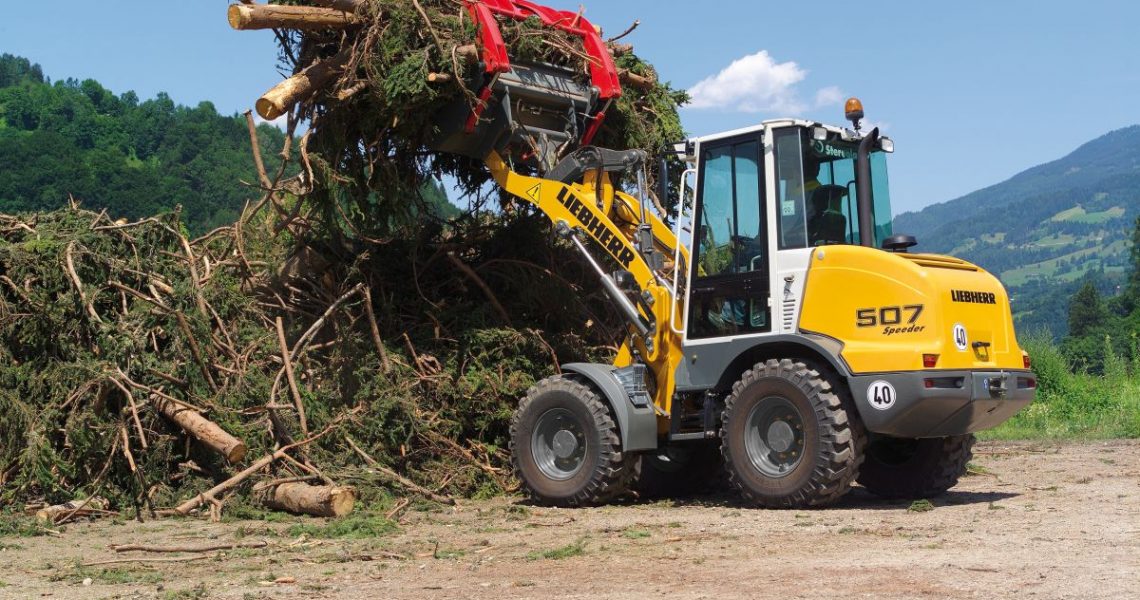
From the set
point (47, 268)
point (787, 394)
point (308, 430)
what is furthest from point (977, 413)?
point (47, 268)

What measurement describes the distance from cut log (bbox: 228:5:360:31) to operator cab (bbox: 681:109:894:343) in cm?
311

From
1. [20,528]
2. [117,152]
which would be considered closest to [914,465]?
[20,528]

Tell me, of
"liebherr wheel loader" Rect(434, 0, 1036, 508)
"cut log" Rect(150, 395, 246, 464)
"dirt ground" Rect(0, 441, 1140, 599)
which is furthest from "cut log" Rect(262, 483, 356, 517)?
"liebherr wheel loader" Rect(434, 0, 1036, 508)

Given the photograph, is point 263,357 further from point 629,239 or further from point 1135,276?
point 1135,276

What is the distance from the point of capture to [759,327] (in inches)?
366

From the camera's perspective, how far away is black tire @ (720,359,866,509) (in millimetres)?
8641

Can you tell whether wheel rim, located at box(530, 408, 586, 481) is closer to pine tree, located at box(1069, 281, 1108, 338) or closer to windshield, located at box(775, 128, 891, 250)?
windshield, located at box(775, 128, 891, 250)

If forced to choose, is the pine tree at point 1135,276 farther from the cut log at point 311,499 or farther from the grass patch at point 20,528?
the grass patch at point 20,528

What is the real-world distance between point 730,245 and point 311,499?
3570mm

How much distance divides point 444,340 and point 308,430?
57.8 inches

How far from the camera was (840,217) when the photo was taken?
9.34m

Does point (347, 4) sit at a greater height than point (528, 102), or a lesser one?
greater

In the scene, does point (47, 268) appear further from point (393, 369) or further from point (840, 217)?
point (840, 217)

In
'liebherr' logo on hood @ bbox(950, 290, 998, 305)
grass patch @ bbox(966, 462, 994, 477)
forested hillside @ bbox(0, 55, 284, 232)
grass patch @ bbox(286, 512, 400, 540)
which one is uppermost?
forested hillside @ bbox(0, 55, 284, 232)
